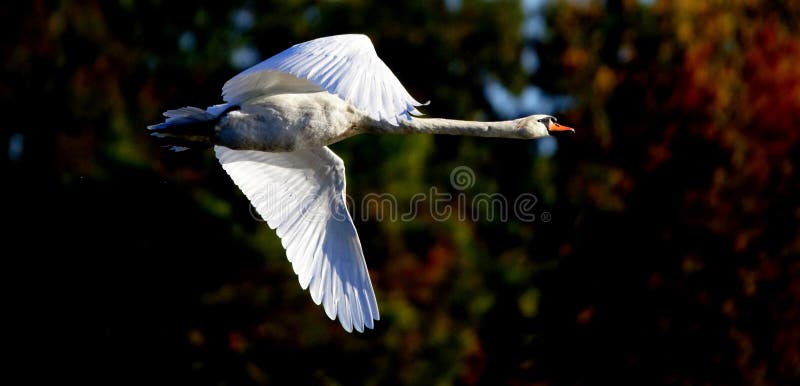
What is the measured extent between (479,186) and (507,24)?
5.27m

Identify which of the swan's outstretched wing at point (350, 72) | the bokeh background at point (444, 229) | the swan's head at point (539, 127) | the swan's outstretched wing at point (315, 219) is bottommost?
the bokeh background at point (444, 229)

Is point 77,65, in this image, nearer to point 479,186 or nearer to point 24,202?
point 24,202

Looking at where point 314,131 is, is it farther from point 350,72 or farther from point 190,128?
point 350,72

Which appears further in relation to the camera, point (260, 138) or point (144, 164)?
point (144, 164)

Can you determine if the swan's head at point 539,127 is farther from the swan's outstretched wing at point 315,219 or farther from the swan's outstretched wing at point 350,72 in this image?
the swan's outstretched wing at point 350,72

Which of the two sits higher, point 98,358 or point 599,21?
point 599,21

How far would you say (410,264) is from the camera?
25000 mm

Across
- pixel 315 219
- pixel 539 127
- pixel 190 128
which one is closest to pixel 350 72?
pixel 190 128

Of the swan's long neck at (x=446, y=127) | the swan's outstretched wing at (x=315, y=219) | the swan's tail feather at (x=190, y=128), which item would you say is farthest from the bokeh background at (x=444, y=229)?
the swan's tail feather at (x=190, y=128)

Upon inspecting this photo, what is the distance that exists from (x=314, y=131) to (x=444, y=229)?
15.1 metres

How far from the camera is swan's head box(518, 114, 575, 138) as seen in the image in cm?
1189

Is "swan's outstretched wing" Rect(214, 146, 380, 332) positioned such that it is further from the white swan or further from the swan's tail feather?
the swan's tail feather

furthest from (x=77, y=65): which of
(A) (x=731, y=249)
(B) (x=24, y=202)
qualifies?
(A) (x=731, y=249)

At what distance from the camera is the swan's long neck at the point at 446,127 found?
36.4 feet
